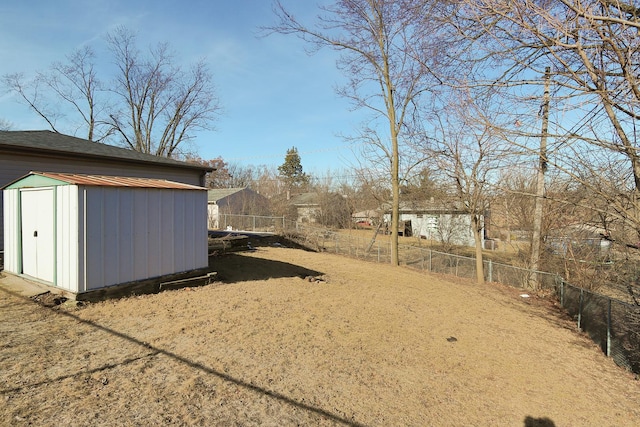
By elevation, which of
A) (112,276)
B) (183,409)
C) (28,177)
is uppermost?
(28,177)

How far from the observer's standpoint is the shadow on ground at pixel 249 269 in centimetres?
848

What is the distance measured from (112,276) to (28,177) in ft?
8.30

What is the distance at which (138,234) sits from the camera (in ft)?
20.2

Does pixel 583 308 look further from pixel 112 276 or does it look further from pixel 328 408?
pixel 112 276

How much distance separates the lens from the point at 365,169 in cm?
1948

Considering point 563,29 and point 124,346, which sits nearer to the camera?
point 563,29

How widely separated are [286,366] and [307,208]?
34.1 metres

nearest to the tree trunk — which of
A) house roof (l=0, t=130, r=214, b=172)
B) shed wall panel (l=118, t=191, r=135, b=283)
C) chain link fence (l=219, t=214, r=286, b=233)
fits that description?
house roof (l=0, t=130, r=214, b=172)

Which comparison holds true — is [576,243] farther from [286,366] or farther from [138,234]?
[138,234]

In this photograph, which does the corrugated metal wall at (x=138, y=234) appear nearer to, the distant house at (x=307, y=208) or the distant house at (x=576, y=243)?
the distant house at (x=576, y=243)

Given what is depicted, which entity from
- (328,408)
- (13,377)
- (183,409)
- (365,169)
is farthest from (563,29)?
(365,169)

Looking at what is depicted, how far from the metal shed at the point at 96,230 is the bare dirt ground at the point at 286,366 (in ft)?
1.85

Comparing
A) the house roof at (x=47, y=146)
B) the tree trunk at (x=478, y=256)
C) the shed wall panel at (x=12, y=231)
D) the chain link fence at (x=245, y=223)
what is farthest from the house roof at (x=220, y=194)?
the shed wall panel at (x=12, y=231)

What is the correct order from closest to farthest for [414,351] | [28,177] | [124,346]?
[124,346], [414,351], [28,177]
